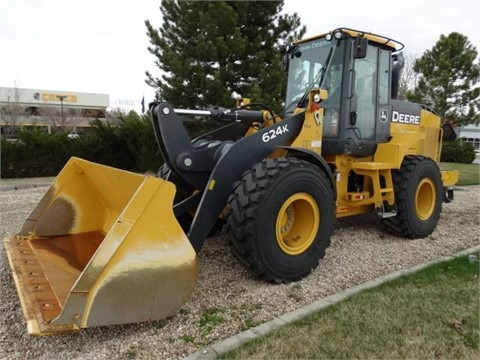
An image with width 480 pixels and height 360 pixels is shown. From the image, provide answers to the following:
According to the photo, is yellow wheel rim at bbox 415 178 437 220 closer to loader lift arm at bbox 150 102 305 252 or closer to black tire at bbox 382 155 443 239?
black tire at bbox 382 155 443 239

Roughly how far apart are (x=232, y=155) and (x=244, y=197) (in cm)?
44

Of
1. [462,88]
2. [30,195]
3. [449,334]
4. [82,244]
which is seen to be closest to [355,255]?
[449,334]

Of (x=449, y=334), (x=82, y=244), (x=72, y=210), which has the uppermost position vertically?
(x=72, y=210)

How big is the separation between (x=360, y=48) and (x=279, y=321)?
117 inches

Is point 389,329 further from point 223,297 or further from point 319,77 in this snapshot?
point 319,77

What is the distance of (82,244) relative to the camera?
390cm

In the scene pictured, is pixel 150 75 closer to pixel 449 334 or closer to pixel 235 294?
pixel 235 294

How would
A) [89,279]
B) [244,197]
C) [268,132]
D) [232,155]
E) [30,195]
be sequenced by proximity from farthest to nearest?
[30,195] → [268,132] → [232,155] → [244,197] → [89,279]

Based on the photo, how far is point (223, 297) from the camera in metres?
3.37

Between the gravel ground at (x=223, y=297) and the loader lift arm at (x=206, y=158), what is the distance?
0.56 m

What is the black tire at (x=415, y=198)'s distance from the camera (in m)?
5.04

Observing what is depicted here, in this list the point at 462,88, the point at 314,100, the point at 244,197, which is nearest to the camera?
the point at 244,197

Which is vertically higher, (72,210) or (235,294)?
(72,210)

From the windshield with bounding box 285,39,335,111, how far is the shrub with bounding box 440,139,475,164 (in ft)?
53.8
